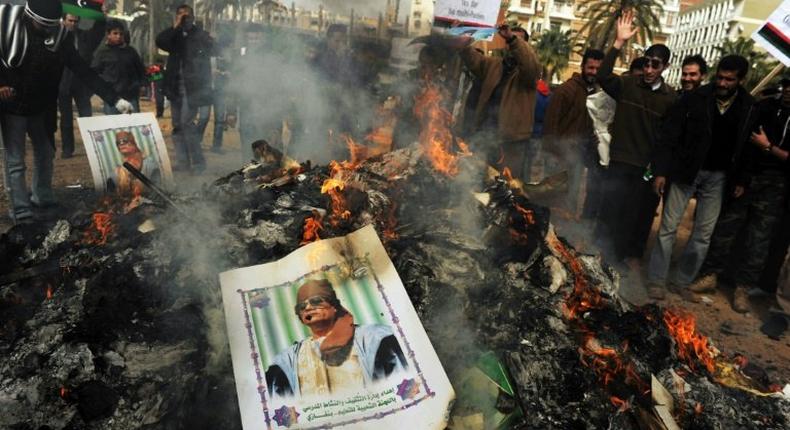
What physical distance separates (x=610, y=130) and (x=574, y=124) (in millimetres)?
740

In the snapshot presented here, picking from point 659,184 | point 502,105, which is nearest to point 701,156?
point 659,184

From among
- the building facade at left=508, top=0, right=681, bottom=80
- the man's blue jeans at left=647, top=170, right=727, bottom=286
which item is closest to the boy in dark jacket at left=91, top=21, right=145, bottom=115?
the man's blue jeans at left=647, top=170, right=727, bottom=286

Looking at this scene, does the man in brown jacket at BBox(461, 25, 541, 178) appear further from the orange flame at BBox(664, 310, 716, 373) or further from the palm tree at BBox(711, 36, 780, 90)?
the palm tree at BBox(711, 36, 780, 90)

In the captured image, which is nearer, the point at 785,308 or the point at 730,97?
the point at 730,97

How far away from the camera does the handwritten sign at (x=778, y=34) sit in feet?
17.3

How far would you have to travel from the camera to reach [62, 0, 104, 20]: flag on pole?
7488 millimetres

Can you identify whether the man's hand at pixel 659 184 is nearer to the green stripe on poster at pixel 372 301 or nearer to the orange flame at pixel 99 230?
the green stripe on poster at pixel 372 301

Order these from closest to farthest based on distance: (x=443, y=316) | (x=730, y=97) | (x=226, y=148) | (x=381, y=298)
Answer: (x=381, y=298) < (x=443, y=316) < (x=730, y=97) < (x=226, y=148)

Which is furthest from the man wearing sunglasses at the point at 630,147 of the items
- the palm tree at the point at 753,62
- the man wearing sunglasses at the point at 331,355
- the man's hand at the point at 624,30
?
the palm tree at the point at 753,62

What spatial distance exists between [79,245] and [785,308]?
257 inches

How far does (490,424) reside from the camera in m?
2.85

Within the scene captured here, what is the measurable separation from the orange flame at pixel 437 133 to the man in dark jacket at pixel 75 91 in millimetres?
5067

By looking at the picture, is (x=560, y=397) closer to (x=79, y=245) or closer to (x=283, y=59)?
(x=79, y=245)

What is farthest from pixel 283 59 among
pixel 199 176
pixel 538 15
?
pixel 538 15
